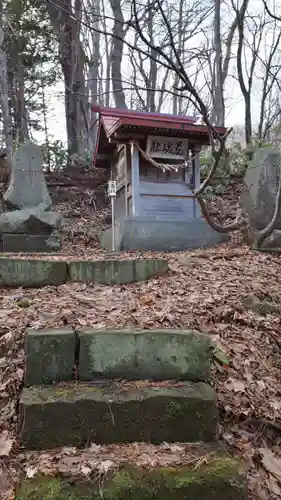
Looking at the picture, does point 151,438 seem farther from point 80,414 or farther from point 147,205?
point 147,205

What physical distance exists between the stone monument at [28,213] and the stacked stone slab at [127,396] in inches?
219

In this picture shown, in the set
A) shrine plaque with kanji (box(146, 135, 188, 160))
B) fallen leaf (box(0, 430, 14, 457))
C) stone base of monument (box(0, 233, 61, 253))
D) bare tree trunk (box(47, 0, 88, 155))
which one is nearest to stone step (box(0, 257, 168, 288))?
fallen leaf (box(0, 430, 14, 457))

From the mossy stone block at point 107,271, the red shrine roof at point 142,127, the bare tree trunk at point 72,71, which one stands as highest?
the bare tree trunk at point 72,71

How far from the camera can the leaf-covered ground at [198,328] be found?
1.89 meters

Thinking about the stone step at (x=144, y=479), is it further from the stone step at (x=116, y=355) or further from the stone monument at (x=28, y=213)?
the stone monument at (x=28, y=213)

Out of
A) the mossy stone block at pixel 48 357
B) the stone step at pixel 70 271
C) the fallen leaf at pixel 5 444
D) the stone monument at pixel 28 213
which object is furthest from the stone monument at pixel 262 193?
the fallen leaf at pixel 5 444

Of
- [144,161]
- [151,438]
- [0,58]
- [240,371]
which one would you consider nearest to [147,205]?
[144,161]

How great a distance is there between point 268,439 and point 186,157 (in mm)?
8585

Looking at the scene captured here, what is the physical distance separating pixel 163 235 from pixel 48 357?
270 inches

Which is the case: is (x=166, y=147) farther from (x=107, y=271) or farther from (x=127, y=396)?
(x=127, y=396)

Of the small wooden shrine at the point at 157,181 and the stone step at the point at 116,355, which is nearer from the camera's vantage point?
the stone step at the point at 116,355

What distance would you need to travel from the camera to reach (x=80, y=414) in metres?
1.96

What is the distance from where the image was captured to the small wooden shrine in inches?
344

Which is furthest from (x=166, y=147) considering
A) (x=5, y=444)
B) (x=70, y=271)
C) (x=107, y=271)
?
(x=5, y=444)
